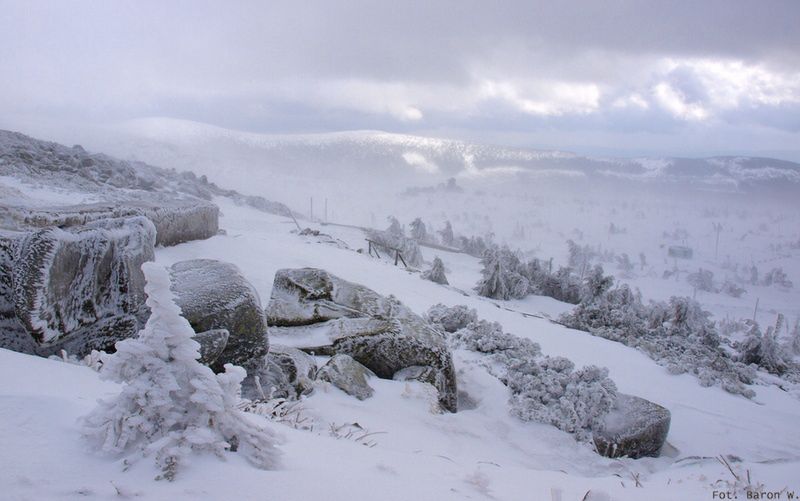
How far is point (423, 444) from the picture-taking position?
4.25 meters

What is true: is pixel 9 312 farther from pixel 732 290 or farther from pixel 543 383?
pixel 732 290

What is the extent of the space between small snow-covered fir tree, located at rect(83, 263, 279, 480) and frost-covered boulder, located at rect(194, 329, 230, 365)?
73.0 inches

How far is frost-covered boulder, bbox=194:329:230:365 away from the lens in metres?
3.82

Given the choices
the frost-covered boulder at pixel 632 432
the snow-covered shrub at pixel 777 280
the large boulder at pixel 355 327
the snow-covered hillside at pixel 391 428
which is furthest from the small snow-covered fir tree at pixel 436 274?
the snow-covered shrub at pixel 777 280

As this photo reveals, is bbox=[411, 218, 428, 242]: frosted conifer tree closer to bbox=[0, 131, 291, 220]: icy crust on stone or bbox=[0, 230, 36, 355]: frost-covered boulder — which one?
bbox=[0, 131, 291, 220]: icy crust on stone

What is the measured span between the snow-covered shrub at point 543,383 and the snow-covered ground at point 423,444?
19 centimetres

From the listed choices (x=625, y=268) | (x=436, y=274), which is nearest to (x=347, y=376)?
(x=436, y=274)

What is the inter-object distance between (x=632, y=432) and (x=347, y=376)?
10.9ft

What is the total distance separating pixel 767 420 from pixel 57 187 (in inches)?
666

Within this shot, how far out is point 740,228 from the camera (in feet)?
392

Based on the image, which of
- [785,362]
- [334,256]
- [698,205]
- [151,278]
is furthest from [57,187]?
[698,205]

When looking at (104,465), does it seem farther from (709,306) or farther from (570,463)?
(709,306)

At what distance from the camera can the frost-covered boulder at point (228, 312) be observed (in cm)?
432

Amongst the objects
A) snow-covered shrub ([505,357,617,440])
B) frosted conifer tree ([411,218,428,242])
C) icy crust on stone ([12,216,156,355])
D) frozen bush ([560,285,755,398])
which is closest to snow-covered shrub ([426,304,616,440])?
snow-covered shrub ([505,357,617,440])
